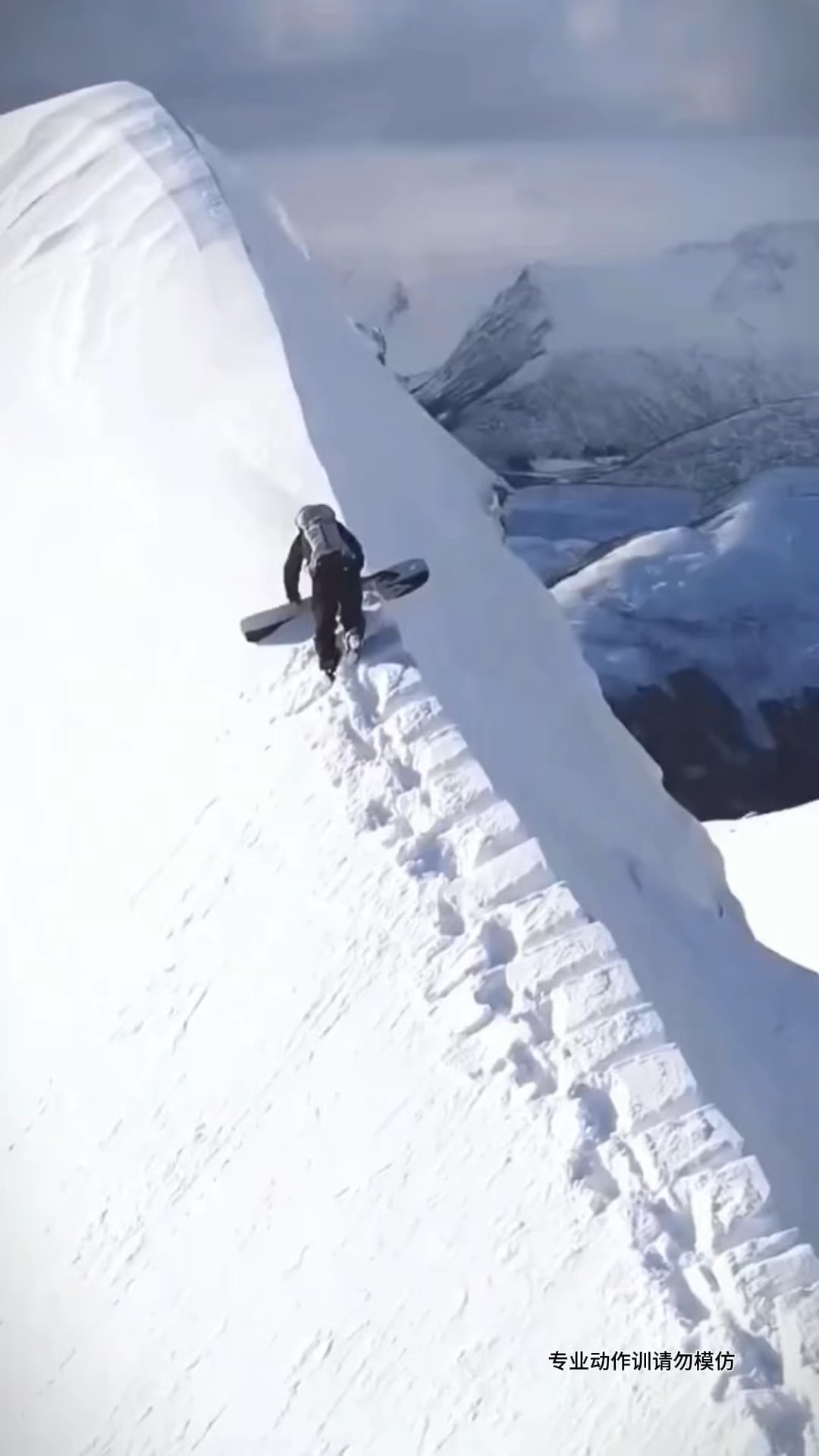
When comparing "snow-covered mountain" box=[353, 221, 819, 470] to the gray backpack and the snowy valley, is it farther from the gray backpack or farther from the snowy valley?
the gray backpack

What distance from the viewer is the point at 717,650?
4930mm

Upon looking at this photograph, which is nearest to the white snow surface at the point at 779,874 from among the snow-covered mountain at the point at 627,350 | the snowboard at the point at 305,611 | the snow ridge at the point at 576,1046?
the snow ridge at the point at 576,1046

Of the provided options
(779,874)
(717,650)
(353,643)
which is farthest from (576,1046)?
(717,650)

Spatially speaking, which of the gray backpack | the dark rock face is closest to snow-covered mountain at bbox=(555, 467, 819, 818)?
the dark rock face

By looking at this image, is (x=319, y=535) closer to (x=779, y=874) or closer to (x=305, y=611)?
(x=305, y=611)

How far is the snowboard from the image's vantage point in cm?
174

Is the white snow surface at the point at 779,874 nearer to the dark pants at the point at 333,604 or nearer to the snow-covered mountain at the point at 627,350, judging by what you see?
the dark pants at the point at 333,604

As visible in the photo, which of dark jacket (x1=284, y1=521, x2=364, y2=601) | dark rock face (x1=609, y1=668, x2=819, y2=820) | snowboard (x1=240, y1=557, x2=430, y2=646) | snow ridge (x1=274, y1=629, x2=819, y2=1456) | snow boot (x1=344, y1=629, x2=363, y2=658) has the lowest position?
dark rock face (x1=609, y1=668, x2=819, y2=820)

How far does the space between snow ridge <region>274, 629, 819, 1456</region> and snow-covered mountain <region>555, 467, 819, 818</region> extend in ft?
10.2

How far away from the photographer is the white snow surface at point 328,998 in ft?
4.60

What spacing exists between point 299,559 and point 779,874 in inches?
A: 62.4

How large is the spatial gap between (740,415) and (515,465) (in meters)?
0.87

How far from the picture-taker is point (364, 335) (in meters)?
2.46

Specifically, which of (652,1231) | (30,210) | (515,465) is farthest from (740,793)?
(652,1231)
